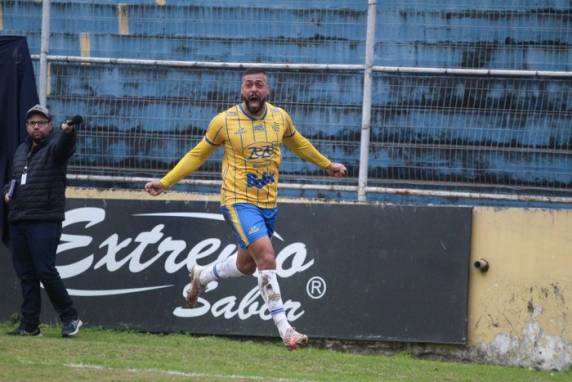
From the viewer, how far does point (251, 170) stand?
9500 mm

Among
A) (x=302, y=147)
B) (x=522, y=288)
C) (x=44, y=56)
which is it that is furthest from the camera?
(x=44, y=56)

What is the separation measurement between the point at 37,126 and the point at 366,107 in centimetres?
336

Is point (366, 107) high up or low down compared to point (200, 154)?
up

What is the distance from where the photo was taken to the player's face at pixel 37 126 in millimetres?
11117

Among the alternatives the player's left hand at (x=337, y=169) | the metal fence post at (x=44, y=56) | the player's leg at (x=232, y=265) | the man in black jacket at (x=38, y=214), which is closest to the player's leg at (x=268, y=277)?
the player's leg at (x=232, y=265)

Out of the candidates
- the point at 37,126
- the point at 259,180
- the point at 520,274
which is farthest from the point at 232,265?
the point at 520,274

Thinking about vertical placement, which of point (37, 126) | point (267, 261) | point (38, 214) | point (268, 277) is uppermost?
point (37, 126)

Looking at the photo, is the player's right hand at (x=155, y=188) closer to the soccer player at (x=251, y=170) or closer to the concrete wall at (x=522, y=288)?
the soccer player at (x=251, y=170)

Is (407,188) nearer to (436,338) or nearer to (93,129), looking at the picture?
(436,338)

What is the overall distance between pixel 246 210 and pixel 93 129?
12.1 ft

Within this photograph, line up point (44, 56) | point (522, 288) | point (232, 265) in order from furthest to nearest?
point (44, 56), point (522, 288), point (232, 265)

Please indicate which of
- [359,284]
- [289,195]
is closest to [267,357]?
Result: [359,284]

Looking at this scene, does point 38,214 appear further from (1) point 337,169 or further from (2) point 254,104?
(1) point 337,169

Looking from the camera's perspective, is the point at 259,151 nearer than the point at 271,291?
No
